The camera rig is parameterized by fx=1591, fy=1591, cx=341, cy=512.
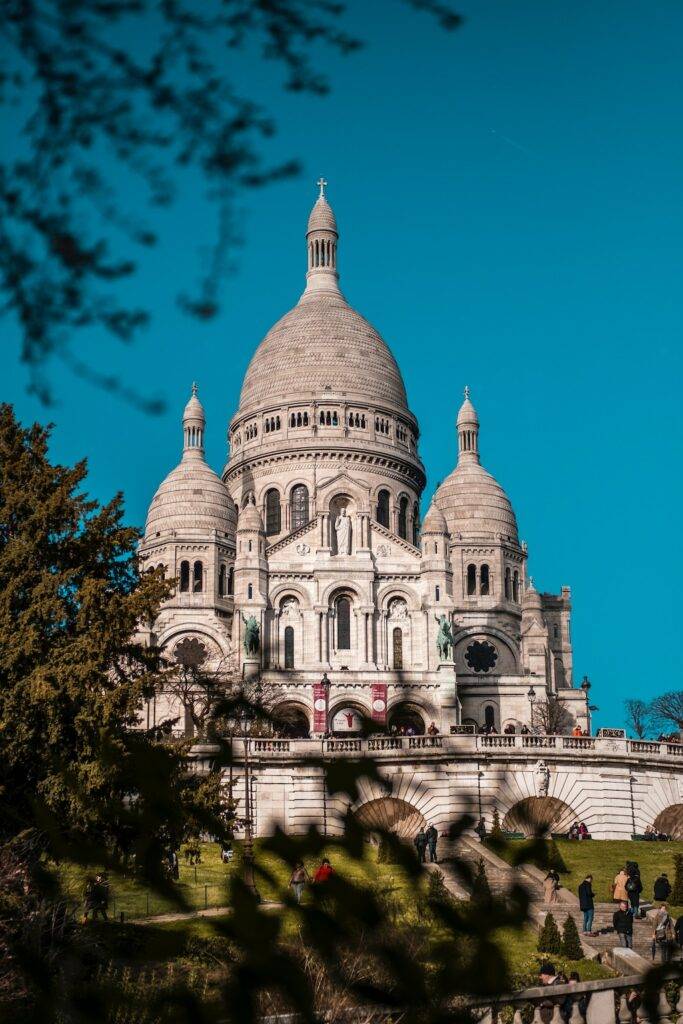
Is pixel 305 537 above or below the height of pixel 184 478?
below

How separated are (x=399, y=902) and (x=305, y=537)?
222 ft

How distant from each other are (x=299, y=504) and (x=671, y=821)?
4246 centimetres

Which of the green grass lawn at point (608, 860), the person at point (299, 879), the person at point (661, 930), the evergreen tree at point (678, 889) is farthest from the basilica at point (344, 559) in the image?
the person at point (299, 879)

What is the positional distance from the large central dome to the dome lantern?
5.59 feet

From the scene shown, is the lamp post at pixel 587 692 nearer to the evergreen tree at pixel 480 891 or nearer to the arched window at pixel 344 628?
the arched window at pixel 344 628

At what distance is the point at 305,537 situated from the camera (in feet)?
259

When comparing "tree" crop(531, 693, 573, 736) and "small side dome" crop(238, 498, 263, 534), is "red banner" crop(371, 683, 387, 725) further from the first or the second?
"small side dome" crop(238, 498, 263, 534)

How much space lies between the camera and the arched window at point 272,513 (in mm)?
87688

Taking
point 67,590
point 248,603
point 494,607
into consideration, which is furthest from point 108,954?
point 494,607

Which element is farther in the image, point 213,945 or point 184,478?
point 184,478

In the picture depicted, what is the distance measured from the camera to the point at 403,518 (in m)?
89.9

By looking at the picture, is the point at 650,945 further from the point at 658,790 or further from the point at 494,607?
the point at 494,607

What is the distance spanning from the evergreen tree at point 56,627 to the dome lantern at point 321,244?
71.3 metres

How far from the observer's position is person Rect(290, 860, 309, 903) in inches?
438
